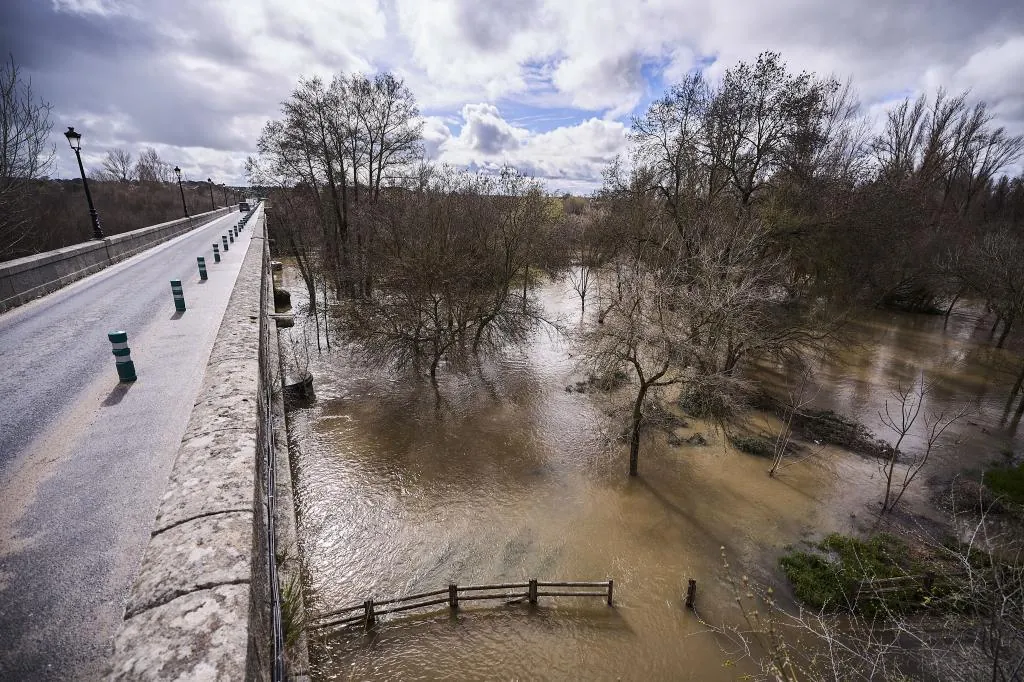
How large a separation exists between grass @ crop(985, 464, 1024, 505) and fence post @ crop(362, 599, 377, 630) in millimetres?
16264

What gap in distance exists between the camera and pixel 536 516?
11484mm

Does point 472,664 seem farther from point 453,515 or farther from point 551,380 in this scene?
point 551,380

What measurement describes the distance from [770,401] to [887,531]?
22.9 feet

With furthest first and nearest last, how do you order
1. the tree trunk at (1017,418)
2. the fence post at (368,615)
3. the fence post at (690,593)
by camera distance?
1. the tree trunk at (1017,418)
2. the fence post at (690,593)
3. the fence post at (368,615)

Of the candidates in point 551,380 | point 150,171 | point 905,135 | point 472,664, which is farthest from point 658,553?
point 150,171

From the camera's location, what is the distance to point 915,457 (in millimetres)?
14234

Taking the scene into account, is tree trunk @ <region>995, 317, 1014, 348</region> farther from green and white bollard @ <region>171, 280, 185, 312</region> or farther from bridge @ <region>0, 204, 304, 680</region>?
green and white bollard @ <region>171, 280, 185, 312</region>

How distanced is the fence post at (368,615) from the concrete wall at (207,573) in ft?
16.6

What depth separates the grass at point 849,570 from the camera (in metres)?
9.16

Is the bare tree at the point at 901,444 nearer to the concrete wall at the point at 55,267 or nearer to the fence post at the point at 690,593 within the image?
the fence post at the point at 690,593

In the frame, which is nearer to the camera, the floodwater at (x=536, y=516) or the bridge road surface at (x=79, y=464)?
the bridge road surface at (x=79, y=464)

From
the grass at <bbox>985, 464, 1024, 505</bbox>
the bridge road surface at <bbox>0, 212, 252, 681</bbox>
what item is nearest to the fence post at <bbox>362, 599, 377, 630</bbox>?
the bridge road surface at <bbox>0, 212, 252, 681</bbox>

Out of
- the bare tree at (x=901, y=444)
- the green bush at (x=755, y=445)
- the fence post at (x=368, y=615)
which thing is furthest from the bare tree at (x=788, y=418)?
the fence post at (x=368, y=615)

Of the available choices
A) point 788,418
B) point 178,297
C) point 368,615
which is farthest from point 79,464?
point 788,418
